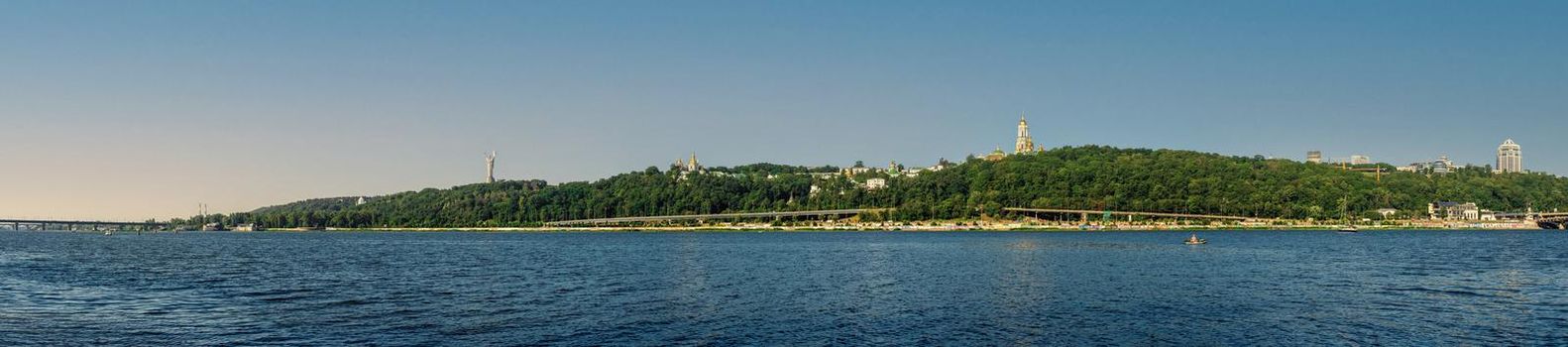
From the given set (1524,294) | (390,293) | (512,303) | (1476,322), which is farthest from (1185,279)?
(390,293)

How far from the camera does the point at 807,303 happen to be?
45.7 m

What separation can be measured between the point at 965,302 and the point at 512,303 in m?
18.4

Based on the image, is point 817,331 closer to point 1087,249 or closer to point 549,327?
point 549,327

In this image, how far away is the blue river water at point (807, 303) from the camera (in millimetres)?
35531

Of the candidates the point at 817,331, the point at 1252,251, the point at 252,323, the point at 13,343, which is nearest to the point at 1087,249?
the point at 1252,251

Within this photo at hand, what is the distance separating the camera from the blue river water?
1399 inches

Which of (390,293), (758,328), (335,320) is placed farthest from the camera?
(390,293)

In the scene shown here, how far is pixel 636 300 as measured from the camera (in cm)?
4775

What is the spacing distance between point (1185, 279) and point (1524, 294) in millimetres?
14725

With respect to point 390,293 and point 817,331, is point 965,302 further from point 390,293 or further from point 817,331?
point 390,293

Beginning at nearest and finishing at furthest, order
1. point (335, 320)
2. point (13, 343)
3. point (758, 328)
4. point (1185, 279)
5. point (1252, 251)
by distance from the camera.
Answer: point (13, 343) → point (758, 328) → point (335, 320) → point (1185, 279) → point (1252, 251)

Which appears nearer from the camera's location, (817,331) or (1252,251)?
(817,331)

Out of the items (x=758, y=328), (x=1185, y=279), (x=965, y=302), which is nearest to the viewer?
(x=758, y=328)

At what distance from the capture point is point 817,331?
120 feet
